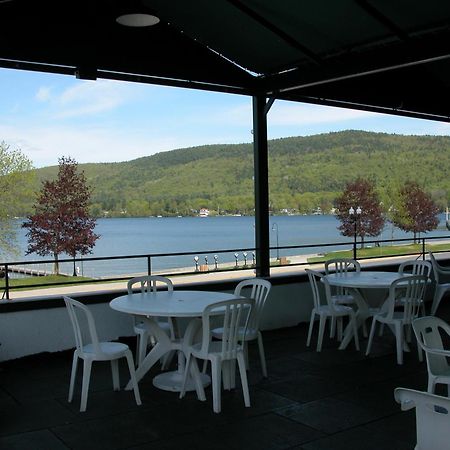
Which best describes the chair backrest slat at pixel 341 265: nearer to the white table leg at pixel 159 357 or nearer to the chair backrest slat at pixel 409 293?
the chair backrest slat at pixel 409 293

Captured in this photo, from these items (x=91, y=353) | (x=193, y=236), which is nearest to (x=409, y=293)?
(x=91, y=353)

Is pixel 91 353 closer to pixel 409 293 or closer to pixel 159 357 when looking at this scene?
pixel 159 357

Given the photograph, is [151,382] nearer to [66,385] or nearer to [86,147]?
[66,385]

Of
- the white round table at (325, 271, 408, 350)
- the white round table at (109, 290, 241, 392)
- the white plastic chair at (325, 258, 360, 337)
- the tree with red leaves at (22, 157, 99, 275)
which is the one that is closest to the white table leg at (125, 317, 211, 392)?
the white round table at (109, 290, 241, 392)

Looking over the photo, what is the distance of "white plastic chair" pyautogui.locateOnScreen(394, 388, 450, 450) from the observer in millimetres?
1639

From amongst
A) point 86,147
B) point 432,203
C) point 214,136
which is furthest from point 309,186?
point 86,147

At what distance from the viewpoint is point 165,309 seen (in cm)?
383

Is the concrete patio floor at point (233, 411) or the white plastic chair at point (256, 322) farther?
the white plastic chair at point (256, 322)

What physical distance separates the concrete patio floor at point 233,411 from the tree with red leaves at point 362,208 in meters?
33.9

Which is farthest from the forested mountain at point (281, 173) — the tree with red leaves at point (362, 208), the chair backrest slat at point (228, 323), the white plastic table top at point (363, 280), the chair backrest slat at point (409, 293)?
the chair backrest slat at point (228, 323)

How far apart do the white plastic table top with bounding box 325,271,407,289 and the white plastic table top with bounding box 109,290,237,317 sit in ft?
3.99

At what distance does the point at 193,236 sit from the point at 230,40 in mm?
65083

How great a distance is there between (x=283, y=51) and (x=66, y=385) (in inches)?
147

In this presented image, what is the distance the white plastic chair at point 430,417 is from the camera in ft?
5.38
